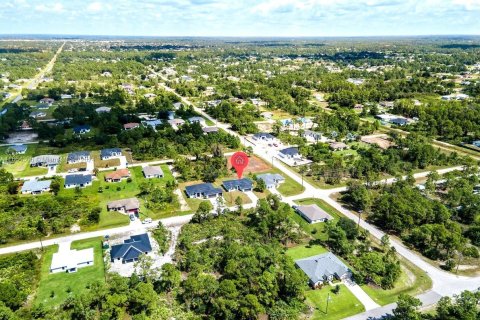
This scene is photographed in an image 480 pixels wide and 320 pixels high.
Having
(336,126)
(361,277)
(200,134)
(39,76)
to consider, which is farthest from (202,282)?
(39,76)

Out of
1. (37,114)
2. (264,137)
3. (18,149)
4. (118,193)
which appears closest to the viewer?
(118,193)

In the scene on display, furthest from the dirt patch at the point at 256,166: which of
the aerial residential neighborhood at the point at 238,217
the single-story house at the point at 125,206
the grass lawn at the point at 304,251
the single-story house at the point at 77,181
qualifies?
the single-story house at the point at 77,181

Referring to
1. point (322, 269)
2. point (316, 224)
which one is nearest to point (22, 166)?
point (316, 224)

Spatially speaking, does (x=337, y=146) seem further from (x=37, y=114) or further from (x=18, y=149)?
(x=37, y=114)

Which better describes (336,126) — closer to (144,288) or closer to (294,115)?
(294,115)

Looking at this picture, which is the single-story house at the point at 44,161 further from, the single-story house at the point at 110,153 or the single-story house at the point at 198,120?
the single-story house at the point at 198,120

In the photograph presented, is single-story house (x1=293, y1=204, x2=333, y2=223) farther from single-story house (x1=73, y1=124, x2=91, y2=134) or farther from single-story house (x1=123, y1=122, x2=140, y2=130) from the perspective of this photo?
single-story house (x1=73, y1=124, x2=91, y2=134)

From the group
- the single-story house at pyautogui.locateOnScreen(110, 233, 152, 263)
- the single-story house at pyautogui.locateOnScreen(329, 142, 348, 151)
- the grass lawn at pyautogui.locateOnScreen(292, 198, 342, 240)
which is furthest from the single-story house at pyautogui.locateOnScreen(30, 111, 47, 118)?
the grass lawn at pyautogui.locateOnScreen(292, 198, 342, 240)
